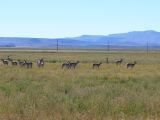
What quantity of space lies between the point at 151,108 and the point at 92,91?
15.6ft

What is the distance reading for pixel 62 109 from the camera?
1234 centimetres

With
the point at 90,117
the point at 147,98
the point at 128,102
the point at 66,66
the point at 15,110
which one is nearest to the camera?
the point at 90,117

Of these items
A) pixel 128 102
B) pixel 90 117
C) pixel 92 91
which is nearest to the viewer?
pixel 90 117

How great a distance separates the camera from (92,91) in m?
17.2

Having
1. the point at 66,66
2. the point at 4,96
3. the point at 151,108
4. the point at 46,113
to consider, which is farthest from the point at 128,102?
the point at 66,66

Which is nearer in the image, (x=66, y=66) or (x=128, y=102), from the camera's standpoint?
(x=128, y=102)

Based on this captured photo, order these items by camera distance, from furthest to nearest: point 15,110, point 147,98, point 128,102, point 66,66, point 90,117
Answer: point 66,66, point 147,98, point 128,102, point 15,110, point 90,117

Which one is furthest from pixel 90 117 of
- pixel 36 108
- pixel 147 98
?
pixel 147 98

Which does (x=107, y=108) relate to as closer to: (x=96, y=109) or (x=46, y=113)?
(x=96, y=109)

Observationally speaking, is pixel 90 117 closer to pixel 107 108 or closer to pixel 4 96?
pixel 107 108

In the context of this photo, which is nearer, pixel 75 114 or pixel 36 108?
pixel 75 114

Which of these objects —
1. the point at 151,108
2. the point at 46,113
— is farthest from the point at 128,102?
the point at 46,113

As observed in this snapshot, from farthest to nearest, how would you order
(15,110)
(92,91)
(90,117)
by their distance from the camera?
(92,91), (15,110), (90,117)

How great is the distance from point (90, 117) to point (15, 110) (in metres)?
2.40
